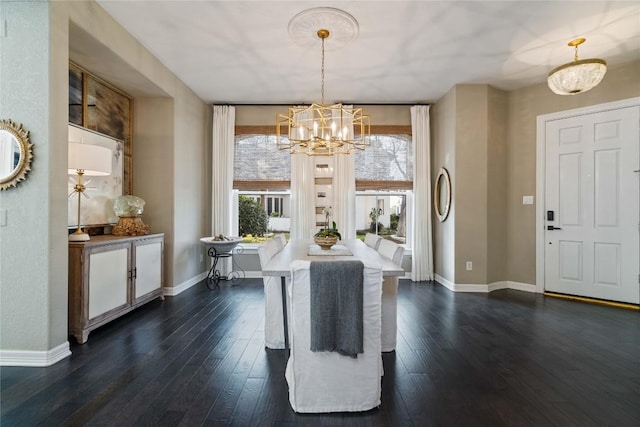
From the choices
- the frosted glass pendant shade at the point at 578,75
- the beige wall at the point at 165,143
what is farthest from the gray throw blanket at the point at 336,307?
the frosted glass pendant shade at the point at 578,75

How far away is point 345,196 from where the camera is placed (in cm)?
536

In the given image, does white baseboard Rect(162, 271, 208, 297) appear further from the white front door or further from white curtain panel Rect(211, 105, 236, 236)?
the white front door

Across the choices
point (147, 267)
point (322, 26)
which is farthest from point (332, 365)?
point (322, 26)

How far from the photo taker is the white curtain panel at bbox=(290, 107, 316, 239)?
536cm

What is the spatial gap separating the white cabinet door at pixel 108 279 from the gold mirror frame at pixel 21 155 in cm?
80

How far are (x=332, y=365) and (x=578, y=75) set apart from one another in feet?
12.1

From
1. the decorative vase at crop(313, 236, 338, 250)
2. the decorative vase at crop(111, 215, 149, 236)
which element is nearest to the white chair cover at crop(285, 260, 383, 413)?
the decorative vase at crop(313, 236, 338, 250)

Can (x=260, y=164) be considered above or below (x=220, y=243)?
above

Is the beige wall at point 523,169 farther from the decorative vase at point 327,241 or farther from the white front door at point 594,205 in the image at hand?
the decorative vase at point 327,241

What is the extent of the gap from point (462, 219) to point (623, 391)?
9.14 feet

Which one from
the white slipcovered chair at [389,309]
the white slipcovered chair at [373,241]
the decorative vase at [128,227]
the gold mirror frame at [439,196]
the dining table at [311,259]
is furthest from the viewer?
the gold mirror frame at [439,196]

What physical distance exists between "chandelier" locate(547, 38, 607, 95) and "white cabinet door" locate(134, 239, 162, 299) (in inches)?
188

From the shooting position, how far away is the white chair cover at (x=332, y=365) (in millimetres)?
1789

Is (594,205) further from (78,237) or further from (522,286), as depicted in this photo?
(78,237)
